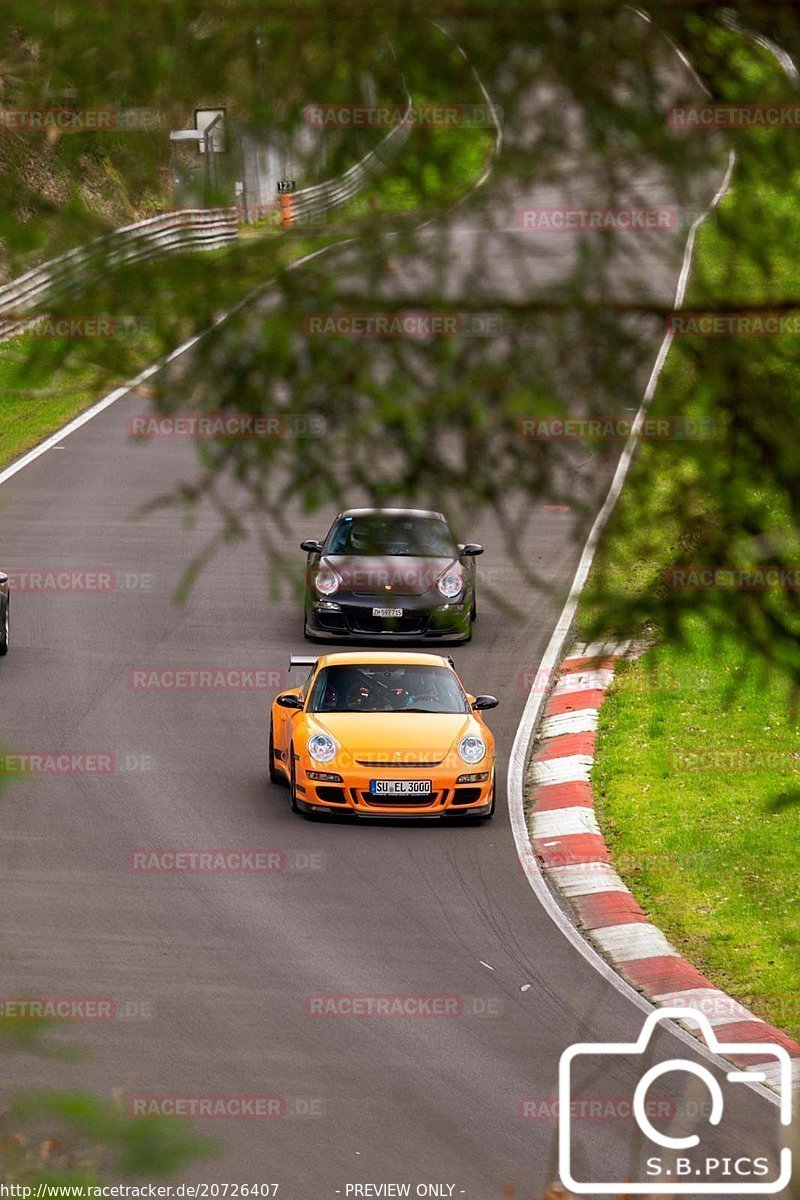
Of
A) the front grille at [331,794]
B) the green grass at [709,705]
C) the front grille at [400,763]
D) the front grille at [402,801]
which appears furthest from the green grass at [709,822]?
the front grille at [331,794]

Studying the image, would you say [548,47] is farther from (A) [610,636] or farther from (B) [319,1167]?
(B) [319,1167]

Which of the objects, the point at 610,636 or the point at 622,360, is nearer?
the point at 622,360

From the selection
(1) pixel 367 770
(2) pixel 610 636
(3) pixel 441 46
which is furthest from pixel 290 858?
(3) pixel 441 46

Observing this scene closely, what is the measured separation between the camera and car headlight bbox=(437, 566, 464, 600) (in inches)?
898

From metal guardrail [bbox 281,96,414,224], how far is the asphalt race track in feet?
1.05

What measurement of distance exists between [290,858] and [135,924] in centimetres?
218

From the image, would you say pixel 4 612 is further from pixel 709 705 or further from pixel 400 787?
pixel 709 705

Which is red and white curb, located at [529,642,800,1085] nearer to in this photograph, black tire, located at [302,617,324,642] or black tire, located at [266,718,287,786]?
black tire, located at [266,718,287,786]

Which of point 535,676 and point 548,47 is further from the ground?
point 548,47

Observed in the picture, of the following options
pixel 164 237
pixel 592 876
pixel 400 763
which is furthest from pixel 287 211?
pixel 400 763

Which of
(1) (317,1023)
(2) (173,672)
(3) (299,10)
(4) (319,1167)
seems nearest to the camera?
(3) (299,10)

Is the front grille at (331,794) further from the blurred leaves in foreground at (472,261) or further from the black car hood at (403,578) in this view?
the blurred leaves in foreground at (472,261)

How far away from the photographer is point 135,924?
46.1 feet

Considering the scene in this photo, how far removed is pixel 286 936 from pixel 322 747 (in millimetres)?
3279
